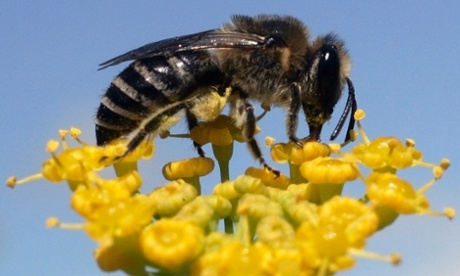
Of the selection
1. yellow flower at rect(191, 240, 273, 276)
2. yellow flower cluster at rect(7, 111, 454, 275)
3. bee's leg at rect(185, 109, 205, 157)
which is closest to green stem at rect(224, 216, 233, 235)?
yellow flower cluster at rect(7, 111, 454, 275)

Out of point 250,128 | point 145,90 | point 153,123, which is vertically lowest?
point 250,128

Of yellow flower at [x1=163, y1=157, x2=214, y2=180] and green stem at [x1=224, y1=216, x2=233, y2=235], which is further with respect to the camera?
yellow flower at [x1=163, y1=157, x2=214, y2=180]

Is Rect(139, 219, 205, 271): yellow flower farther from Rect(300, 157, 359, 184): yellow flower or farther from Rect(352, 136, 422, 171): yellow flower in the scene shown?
Rect(352, 136, 422, 171): yellow flower

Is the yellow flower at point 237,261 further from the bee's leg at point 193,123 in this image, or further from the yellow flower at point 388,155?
the bee's leg at point 193,123

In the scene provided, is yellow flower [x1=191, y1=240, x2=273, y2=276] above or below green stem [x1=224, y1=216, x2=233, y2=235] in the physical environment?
below

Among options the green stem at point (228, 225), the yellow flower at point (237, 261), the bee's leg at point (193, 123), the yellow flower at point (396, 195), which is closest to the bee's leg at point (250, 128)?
the bee's leg at point (193, 123)

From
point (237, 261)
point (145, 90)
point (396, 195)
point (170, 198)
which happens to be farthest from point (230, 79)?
point (237, 261)

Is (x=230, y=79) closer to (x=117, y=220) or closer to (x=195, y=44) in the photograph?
(x=195, y=44)
